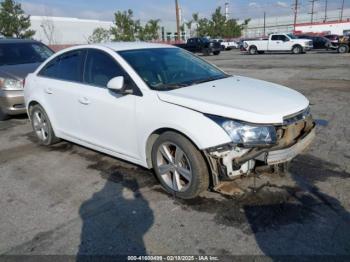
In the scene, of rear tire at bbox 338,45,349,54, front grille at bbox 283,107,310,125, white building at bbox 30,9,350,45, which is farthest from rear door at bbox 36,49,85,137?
white building at bbox 30,9,350,45

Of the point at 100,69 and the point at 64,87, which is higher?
the point at 100,69

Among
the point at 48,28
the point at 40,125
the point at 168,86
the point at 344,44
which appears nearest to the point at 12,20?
the point at 48,28

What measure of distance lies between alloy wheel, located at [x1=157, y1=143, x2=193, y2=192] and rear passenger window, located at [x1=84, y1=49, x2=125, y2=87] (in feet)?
3.61

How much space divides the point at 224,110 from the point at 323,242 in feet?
4.67

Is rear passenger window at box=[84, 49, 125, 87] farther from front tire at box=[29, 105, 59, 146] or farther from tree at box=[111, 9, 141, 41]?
tree at box=[111, 9, 141, 41]

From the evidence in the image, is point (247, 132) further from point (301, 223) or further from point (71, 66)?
point (71, 66)

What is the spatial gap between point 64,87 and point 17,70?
10.1ft

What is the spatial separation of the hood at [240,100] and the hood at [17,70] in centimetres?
466

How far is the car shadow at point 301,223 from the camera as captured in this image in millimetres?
2711

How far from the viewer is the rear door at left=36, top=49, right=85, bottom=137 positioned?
4609mm

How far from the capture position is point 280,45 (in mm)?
29953

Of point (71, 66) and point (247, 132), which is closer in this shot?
point (247, 132)

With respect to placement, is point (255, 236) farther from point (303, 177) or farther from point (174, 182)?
point (303, 177)

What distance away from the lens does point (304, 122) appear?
11.9 feet
